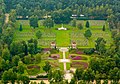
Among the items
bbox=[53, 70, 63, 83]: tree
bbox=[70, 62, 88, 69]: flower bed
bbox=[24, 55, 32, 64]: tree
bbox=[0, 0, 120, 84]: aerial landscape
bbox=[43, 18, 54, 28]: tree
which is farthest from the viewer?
bbox=[43, 18, 54, 28]: tree

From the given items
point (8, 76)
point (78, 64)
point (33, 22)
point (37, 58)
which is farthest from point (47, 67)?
point (33, 22)

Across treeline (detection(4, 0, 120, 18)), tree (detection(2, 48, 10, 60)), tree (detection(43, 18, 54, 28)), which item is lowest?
tree (detection(2, 48, 10, 60))

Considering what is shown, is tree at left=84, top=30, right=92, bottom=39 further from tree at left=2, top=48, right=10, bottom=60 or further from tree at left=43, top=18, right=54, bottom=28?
tree at left=2, top=48, right=10, bottom=60

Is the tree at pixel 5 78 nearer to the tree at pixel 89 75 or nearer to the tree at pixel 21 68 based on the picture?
the tree at pixel 21 68

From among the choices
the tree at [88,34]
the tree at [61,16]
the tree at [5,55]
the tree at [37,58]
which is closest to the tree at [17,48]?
the tree at [5,55]

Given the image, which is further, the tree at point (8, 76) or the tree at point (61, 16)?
the tree at point (61, 16)

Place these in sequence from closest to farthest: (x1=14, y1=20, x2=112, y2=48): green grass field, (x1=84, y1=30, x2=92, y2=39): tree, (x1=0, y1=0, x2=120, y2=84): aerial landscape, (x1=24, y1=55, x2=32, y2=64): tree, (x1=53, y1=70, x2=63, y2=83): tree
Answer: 1. (x1=53, y1=70, x2=63, y2=83): tree
2. (x1=0, y1=0, x2=120, y2=84): aerial landscape
3. (x1=24, y1=55, x2=32, y2=64): tree
4. (x1=14, y1=20, x2=112, y2=48): green grass field
5. (x1=84, y1=30, x2=92, y2=39): tree

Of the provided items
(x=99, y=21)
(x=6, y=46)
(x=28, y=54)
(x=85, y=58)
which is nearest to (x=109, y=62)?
(x=85, y=58)

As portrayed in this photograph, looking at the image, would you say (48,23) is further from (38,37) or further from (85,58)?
(85,58)

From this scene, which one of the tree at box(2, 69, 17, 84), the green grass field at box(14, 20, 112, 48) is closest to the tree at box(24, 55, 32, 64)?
the tree at box(2, 69, 17, 84)
